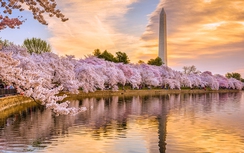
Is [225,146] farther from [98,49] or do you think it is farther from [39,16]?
[98,49]

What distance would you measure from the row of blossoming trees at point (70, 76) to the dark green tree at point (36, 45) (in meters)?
19.6

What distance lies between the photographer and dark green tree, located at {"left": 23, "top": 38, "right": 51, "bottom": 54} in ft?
305

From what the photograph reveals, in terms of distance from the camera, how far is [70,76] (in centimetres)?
5356

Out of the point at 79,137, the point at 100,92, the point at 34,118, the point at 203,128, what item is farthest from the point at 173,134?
the point at 100,92

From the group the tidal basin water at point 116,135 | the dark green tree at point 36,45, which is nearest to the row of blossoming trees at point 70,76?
the tidal basin water at point 116,135

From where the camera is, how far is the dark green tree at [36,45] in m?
92.9

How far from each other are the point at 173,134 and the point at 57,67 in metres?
33.2

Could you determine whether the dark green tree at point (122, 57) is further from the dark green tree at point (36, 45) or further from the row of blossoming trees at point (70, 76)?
the dark green tree at point (36, 45)

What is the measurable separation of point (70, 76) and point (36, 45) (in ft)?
145

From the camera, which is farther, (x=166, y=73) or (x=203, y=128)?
Result: (x=166, y=73)

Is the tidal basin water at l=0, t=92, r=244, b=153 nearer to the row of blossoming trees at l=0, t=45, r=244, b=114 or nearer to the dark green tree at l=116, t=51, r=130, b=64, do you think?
the row of blossoming trees at l=0, t=45, r=244, b=114

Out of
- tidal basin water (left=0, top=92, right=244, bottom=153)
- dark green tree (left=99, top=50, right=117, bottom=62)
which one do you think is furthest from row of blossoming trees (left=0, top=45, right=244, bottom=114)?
dark green tree (left=99, top=50, right=117, bottom=62)

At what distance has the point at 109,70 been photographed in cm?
7306

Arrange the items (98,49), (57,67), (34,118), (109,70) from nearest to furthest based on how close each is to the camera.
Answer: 1. (34,118)
2. (57,67)
3. (109,70)
4. (98,49)
